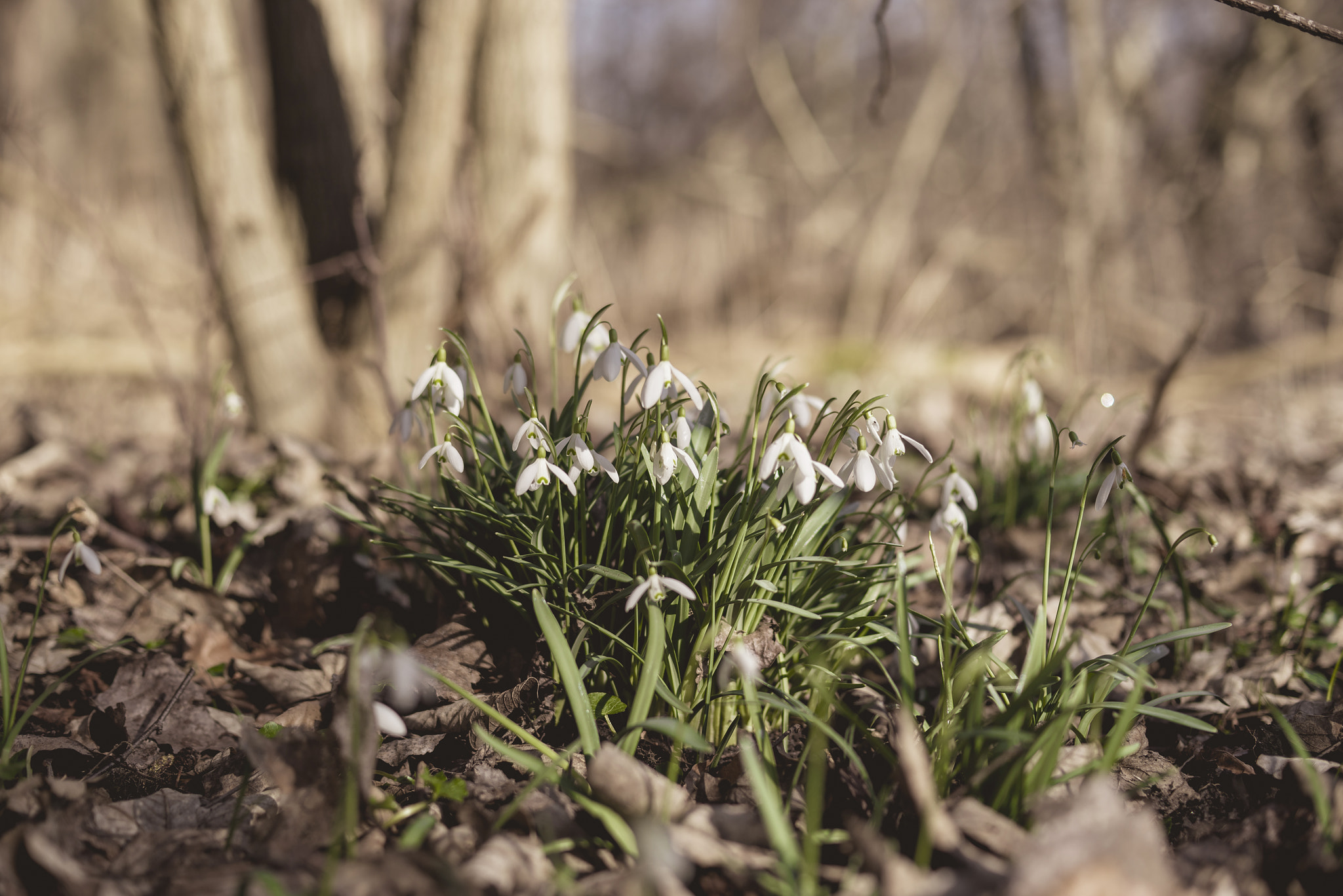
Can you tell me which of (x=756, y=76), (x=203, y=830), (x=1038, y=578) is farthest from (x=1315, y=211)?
(x=203, y=830)

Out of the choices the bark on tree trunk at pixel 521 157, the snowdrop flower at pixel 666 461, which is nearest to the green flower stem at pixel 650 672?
the snowdrop flower at pixel 666 461

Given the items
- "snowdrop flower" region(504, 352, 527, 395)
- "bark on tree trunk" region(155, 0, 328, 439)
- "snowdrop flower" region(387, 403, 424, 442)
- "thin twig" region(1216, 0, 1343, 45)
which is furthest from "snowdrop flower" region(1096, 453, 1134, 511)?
"bark on tree trunk" region(155, 0, 328, 439)

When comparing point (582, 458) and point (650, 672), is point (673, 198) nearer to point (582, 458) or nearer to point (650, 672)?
point (582, 458)

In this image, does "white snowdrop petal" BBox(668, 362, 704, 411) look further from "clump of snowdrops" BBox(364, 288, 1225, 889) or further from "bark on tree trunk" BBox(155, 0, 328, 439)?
"bark on tree trunk" BBox(155, 0, 328, 439)

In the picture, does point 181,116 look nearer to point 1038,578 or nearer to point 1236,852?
point 1038,578

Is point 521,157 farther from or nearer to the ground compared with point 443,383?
farther from the ground

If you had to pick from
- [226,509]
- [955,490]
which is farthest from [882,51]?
[226,509]
